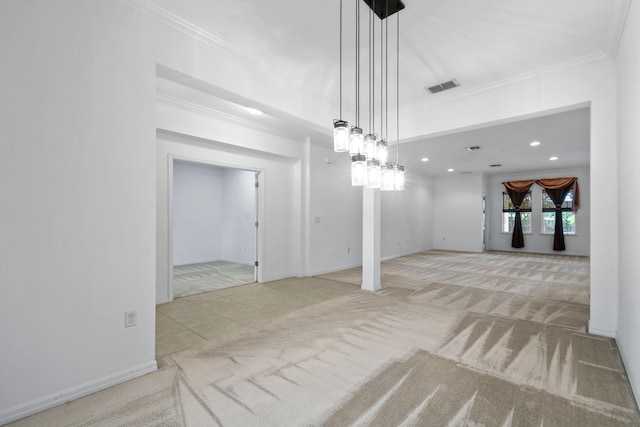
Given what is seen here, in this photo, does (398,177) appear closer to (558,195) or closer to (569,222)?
(558,195)

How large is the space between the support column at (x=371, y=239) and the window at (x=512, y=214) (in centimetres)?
803

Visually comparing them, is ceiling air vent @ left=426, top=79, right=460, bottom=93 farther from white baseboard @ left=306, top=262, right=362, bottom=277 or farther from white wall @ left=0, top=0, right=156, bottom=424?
white baseboard @ left=306, top=262, right=362, bottom=277

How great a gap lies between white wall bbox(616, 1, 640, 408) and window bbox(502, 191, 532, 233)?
8.50m

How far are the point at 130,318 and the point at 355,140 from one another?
2.17 metres

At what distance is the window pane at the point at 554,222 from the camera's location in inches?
373

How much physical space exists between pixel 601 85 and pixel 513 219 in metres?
8.58

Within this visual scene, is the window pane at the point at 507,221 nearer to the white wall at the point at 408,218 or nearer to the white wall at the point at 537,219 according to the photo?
the white wall at the point at 537,219

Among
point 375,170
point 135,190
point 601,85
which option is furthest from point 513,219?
point 135,190

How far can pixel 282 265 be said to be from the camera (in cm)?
593

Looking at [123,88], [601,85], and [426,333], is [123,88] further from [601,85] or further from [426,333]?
[601,85]

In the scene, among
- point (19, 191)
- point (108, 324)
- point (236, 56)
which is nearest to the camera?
point (19, 191)

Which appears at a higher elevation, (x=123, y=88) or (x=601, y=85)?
(x=601, y=85)

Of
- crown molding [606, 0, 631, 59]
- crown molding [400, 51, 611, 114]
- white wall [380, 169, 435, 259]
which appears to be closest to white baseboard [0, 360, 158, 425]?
crown molding [400, 51, 611, 114]

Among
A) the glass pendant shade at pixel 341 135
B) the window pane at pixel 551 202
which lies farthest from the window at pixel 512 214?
the glass pendant shade at pixel 341 135
